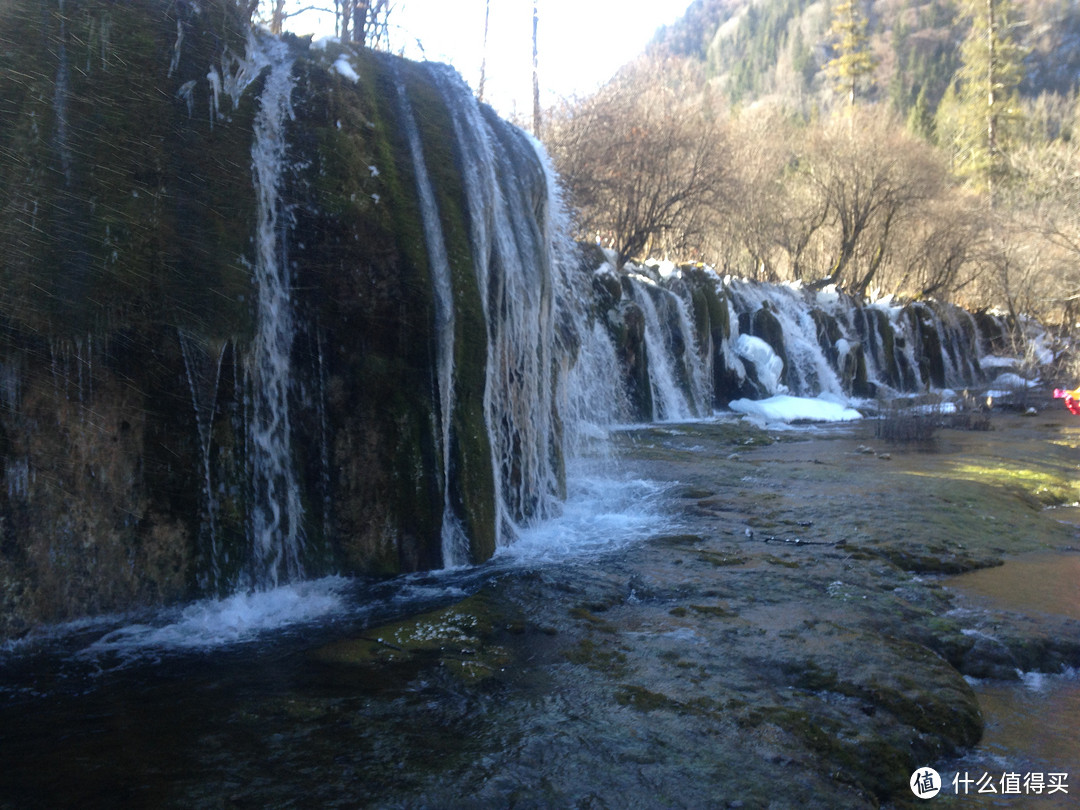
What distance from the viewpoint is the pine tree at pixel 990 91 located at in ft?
129

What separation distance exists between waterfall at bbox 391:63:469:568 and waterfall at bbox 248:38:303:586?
954mm

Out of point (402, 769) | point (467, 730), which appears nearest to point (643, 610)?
point (467, 730)

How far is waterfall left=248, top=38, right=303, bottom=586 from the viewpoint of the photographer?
4.70 meters

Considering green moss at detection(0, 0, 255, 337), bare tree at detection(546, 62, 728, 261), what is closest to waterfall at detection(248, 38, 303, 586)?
green moss at detection(0, 0, 255, 337)

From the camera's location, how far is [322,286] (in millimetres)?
4992

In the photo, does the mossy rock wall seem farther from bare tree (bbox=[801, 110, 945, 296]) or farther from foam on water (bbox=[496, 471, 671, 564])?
bare tree (bbox=[801, 110, 945, 296])

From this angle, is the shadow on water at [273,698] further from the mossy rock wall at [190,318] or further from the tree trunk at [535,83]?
the tree trunk at [535,83]

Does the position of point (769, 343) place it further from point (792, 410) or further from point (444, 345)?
point (444, 345)

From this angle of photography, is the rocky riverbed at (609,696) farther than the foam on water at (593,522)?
No

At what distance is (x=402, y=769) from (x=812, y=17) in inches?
4758

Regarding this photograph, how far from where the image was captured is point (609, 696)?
3.48m

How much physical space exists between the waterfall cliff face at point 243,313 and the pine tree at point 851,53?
41460mm

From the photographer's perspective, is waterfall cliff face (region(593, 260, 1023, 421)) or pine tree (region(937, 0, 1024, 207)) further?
pine tree (region(937, 0, 1024, 207))

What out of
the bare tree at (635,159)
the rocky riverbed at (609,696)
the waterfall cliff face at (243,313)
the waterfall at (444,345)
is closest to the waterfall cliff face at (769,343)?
the bare tree at (635,159)
